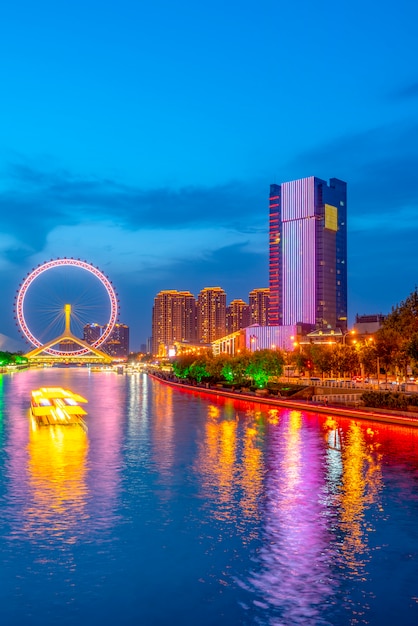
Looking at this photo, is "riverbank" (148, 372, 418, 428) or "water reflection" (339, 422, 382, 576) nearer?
"water reflection" (339, 422, 382, 576)

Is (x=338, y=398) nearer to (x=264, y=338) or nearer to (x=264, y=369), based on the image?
(x=264, y=369)

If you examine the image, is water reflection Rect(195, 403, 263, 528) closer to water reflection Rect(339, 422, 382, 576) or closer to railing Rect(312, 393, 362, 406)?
water reflection Rect(339, 422, 382, 576)

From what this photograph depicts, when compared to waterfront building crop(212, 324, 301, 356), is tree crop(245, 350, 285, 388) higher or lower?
lower

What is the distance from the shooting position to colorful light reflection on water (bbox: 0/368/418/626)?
13.2 metres

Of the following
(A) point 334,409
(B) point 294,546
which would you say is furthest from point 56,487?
(A) point 334,409

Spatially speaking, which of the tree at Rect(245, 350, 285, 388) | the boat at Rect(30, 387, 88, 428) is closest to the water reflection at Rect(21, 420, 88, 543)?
the boat at Rect(30, 387, 88, 428)

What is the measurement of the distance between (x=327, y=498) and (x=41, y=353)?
174 meters

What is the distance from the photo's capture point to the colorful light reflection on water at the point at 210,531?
13.2 m

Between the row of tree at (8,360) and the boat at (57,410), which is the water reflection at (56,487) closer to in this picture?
the boat at (57,410)

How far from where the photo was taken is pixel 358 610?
12945 millimetres

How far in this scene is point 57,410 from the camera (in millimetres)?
45688

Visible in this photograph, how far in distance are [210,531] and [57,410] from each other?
29.5 metres

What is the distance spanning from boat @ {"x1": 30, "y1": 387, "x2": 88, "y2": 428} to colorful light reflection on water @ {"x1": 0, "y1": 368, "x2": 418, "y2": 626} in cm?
811

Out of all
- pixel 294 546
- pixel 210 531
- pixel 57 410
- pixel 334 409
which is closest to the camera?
pixel 294 546
